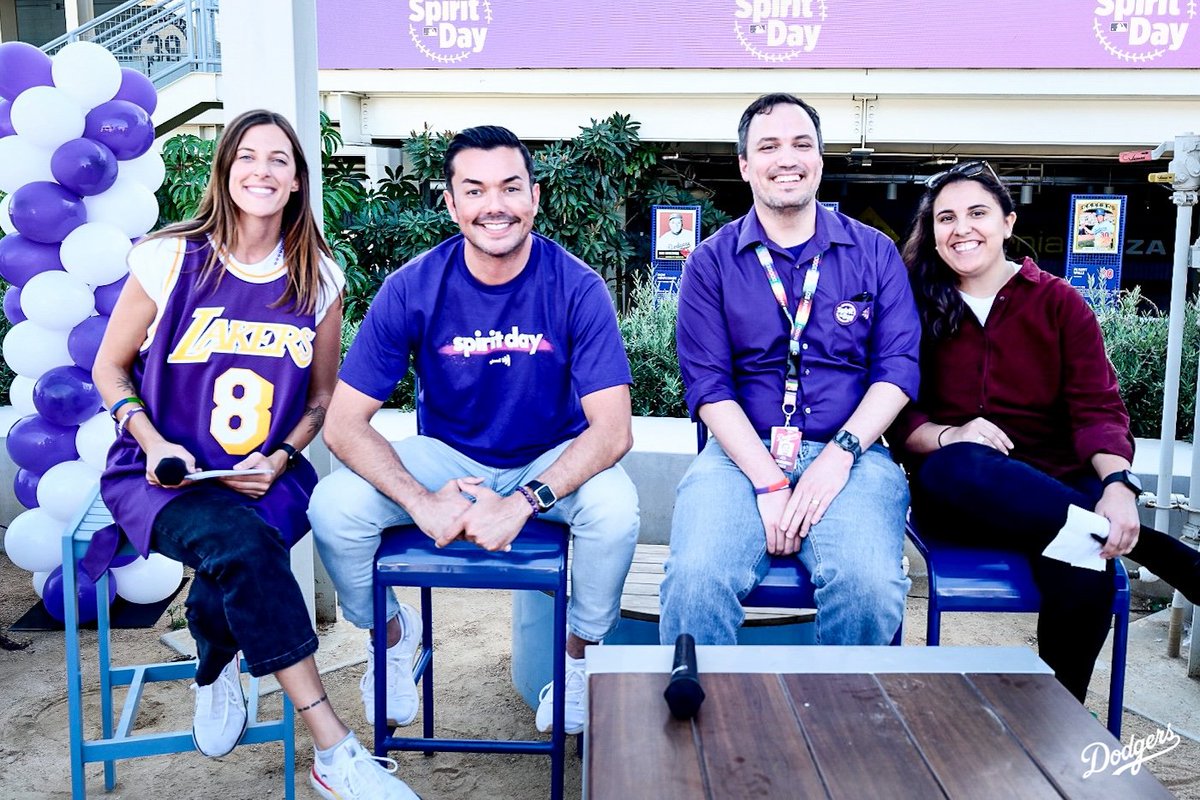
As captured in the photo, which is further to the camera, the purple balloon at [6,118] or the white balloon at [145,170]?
the white balloon at [145,170]

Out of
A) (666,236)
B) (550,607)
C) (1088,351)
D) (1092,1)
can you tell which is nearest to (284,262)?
(550,607)

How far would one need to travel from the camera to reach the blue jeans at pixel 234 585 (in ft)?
7.43

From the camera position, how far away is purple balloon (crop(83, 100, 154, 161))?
3674mm

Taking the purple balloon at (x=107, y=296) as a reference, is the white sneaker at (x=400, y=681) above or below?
below

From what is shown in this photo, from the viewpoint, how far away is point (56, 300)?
11.8 ft

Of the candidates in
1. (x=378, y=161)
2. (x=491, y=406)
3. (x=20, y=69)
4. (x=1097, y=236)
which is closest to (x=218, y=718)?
(x=491, y=406)

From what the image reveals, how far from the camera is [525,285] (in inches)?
105

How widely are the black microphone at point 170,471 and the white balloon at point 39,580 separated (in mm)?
1800

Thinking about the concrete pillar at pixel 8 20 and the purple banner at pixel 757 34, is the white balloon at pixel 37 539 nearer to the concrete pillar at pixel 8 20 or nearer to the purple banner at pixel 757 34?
the purple banner at pixel 757 34

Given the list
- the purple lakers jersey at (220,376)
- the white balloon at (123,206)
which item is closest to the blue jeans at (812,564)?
→ the purple lakers jersey at (220,376)

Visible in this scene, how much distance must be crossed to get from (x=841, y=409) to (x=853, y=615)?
60 cm

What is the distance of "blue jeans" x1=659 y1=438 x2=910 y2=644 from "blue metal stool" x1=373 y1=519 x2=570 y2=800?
275 millimetres

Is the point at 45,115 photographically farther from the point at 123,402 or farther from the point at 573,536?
the point at 573,536

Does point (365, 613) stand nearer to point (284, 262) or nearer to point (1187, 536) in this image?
point (284, 262)
